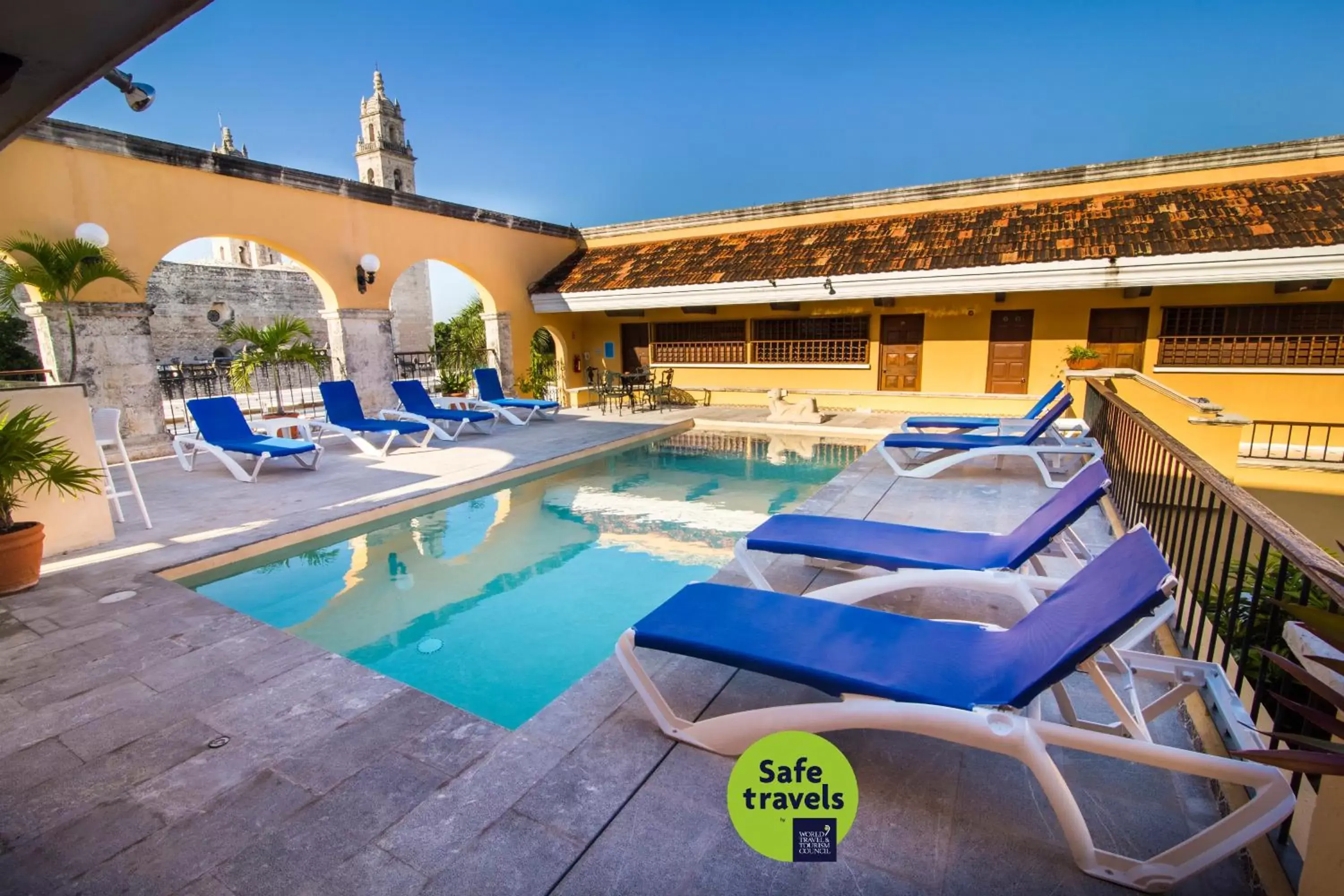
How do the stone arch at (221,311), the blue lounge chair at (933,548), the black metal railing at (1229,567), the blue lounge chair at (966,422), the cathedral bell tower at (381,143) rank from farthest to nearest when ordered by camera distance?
the cathedral bell tower at (381,143)
the stone arch at (221,311)
the blue lounge chair at (966,422)
the blue lounge chair at (933,548)
the black metal railing at (1229,567)

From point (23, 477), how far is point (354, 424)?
480 cm

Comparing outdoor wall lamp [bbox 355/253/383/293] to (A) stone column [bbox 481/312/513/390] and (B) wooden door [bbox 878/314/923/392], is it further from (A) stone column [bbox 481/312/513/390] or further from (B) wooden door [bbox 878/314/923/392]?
(B) wooden door [bbox 878/314/923/392]

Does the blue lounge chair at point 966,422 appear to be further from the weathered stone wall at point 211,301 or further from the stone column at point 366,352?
the weathered stone wall at point 211,301

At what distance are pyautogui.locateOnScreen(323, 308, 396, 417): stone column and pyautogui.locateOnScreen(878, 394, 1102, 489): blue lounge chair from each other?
29.0ft

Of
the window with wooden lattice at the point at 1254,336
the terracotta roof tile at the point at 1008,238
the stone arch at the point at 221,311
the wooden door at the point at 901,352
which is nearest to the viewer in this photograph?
the terracotta roof tile at the point at 1008,238

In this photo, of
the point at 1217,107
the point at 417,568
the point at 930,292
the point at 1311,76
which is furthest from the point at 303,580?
the point at 1217,107

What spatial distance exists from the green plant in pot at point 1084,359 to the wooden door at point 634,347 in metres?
8.94

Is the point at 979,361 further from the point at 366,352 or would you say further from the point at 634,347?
the point at 366,352

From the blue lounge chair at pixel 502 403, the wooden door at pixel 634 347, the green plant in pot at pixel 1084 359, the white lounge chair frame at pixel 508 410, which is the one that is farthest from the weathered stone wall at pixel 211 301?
the green plant in pot at pixel 1084 359

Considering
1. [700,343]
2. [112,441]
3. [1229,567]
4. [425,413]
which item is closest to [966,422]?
[1229,567]

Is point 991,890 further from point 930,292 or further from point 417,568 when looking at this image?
point 930,292

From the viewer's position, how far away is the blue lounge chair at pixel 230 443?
24.3 ft

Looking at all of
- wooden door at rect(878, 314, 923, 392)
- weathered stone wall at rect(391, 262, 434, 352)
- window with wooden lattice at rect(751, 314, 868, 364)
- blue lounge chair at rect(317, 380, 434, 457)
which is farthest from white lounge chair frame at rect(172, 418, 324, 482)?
weathered stone wall at rect(391, 262, 434, 352)

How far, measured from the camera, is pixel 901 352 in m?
12.9
